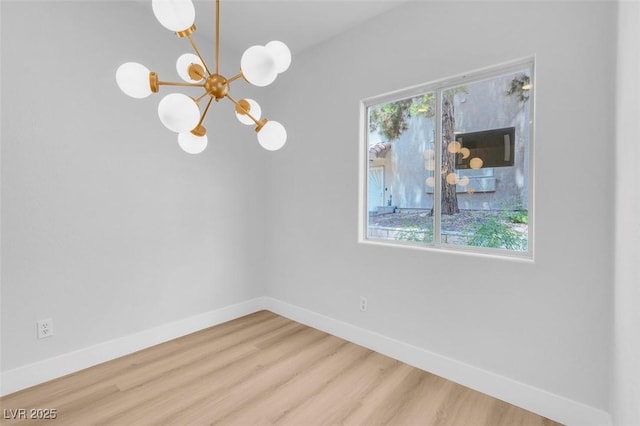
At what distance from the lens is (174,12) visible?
114 centimetres

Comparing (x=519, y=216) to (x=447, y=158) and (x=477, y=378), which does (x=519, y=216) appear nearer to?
(x=447, y=158)

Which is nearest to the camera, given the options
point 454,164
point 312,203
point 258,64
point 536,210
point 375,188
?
point 258,64

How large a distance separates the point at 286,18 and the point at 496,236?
2499mm

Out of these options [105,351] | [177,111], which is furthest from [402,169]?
[105,351]

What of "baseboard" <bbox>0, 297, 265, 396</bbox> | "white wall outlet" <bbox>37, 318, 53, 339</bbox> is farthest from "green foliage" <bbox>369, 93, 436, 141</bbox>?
"white wall outlet" <bbox>37, 318, 53, 339</bbox>

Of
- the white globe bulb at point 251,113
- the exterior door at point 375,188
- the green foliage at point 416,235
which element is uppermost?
the white globe bulb at point 251,113

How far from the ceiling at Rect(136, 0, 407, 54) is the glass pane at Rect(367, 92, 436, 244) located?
2.59 feet

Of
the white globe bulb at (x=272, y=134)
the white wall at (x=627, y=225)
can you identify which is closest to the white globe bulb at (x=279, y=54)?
the white globe bulb at (x=272, y=134)

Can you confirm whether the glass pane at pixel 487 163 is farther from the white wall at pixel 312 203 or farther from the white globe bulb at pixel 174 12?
the white globe bulb at pixel 174 12

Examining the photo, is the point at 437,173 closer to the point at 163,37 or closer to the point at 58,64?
the point at 163,37

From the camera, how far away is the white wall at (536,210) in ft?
5.56

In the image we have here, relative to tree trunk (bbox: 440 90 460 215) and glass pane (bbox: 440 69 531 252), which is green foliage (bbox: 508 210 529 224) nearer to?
glass pane (bbox: 440 69 531 252)

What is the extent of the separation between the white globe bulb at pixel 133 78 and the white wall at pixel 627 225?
1800 millimetres

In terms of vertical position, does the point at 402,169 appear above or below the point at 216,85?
below
